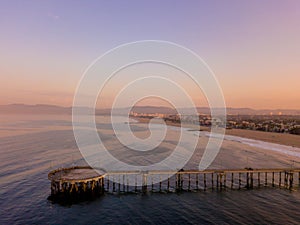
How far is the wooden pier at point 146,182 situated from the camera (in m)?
39.4

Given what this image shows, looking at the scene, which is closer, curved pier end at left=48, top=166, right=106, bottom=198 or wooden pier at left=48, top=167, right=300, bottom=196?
curved pier end at left=48, top=166, right=106, bottom=198

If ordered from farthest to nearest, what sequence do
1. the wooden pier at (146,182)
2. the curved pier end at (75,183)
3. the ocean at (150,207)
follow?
the wooden pier at (146,182) → the curved pier end at (75,183) → the ocean at (150,207)

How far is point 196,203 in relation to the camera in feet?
121

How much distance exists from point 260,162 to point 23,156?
208 feet

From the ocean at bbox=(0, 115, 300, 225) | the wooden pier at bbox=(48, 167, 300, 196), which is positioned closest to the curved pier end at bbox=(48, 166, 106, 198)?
the wooden pier at bbox=(48, 167, 300, 196)

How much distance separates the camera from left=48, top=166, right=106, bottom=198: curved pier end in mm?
38656

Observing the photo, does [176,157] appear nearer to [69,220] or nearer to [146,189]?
[146,189]

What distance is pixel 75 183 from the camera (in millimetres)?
39062

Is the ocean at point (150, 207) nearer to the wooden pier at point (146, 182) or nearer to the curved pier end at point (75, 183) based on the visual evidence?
the curved pier end at point (75, 183)

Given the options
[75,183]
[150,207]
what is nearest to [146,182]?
[150,207]

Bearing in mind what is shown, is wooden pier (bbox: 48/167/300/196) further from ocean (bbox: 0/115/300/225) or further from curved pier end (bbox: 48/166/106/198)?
ocean (bbox: 0/115/300/225)

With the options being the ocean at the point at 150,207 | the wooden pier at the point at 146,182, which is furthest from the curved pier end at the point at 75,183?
the ocean at the point at 150,207

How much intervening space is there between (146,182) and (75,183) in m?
12.9

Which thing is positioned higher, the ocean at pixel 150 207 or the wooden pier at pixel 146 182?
the wooden pier at pixel 146 182
